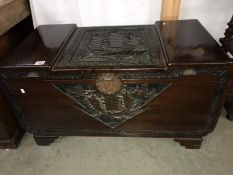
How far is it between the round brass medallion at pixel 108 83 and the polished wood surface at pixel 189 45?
0.79ft

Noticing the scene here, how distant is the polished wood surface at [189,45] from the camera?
2.85ft

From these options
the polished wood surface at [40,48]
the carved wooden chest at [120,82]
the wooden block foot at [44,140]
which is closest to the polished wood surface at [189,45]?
the carved wooden chest at [120,82]

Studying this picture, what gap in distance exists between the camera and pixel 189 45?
0.99m

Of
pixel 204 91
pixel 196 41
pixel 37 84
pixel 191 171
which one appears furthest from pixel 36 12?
pixel 191 171

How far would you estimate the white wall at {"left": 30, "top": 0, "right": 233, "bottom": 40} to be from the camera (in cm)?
133

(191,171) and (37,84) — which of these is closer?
(37,84)

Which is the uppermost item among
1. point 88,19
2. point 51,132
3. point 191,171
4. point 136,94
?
point 88,19

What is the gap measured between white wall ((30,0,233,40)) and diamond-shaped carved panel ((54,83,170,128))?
2.08 feet

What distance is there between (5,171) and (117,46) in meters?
0.91

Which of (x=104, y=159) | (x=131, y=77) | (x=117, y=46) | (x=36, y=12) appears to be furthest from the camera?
(x=36, y=12)

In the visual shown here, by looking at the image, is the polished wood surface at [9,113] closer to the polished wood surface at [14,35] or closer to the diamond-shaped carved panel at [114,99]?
the polished wood surface at [14,35]

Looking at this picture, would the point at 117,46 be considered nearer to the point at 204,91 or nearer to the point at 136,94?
the point at 136,94

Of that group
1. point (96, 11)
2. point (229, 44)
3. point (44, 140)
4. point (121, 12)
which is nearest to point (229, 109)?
point (229, 44)

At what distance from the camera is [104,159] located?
1184mm
